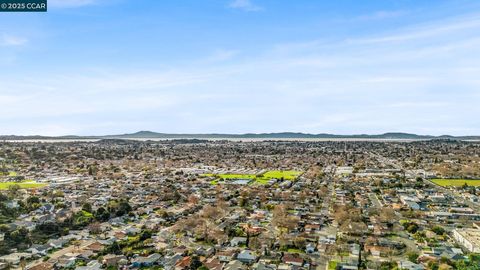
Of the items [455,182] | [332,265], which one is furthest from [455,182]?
[332,265]

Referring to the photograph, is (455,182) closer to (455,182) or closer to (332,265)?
(455,182)

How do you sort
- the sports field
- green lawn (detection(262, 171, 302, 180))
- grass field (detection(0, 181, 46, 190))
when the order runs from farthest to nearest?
green lawn (detection(262, 171, 302, 180))
the sports field
grass field (detection(0, 181, 46, 190))

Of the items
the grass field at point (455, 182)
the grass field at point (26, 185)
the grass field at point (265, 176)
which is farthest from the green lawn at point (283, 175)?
the grass field at point (26, 185)

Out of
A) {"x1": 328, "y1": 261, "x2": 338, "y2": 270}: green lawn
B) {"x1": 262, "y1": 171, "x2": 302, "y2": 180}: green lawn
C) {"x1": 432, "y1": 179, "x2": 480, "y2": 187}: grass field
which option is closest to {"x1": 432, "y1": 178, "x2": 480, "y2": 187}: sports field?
{"x1": 432, "y1": 179, "x2": 480, "y2": 187}: grass field

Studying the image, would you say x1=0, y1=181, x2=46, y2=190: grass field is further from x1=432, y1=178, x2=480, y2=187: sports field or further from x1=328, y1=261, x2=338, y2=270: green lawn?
x1=432, y1=178, x2=480, y2=187: sports field

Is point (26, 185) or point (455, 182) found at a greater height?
point (26, 185)

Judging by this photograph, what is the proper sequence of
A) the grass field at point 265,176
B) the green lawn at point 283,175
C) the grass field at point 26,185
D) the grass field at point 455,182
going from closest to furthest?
the grass field at point 26,185, the grass field at point 455,182, the grass field at point 265,176, the green lawn at point 283,175

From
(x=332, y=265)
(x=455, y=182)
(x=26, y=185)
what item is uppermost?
(x=26, y=185)

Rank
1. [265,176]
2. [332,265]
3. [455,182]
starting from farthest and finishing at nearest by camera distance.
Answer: [265,176]
[455,182]
[332,265]

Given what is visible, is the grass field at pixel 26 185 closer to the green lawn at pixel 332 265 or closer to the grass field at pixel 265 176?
the grass field at pixel 265 176

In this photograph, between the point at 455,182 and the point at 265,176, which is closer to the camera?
A: the point at 455,182

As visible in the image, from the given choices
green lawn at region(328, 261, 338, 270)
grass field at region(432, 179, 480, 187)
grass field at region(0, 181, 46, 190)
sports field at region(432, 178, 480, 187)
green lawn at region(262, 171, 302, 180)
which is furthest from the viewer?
green lawn at region(262, 171, 302, 180)

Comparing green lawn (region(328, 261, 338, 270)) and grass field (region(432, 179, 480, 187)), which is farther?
grass field (region(432, 179, 480, 187))
